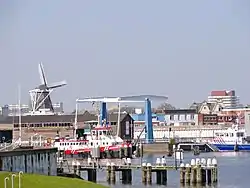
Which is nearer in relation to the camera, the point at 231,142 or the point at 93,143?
the point at 93,143

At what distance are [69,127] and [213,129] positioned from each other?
34.5m

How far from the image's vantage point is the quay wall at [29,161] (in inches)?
1297

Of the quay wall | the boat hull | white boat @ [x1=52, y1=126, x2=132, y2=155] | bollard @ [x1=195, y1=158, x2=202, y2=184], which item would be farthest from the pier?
the boat hull

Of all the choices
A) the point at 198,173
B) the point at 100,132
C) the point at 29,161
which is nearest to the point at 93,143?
the point at 100,132

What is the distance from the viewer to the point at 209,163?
4647cm

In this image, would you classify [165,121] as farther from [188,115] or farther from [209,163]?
[209,163]

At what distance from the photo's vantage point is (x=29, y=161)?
3475cm

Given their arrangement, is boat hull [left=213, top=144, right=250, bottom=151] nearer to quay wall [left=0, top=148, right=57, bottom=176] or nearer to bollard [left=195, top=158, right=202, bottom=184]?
bollard [left=195, top=158, right=202, bottom=184]

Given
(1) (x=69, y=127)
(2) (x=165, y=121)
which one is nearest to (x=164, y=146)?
(1) (x=69, y=127)

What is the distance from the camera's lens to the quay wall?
32.9 m

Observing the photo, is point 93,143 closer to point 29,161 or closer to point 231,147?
point 231,147

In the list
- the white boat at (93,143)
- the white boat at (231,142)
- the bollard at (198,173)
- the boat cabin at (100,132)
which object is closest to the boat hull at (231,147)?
the white boat at (231,142)

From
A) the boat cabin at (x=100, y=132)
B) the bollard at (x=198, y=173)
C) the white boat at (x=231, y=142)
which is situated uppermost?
the boat cabin at (x=100, y=132)

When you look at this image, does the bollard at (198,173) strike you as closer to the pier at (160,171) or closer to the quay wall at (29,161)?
the pier at (160,171)
